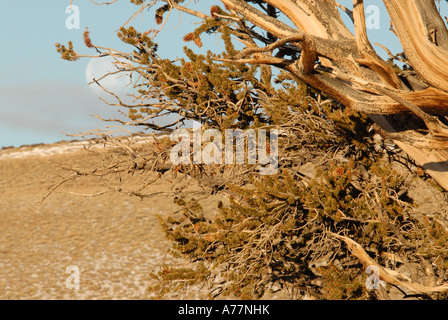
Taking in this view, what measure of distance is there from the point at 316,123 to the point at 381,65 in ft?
6.63

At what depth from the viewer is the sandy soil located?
63.3ft

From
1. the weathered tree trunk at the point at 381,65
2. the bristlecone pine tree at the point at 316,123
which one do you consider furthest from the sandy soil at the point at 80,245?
the weathered tree trunk at the point at 381,65

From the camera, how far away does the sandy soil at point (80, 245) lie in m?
19.3

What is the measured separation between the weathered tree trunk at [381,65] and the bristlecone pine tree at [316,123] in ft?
0.05

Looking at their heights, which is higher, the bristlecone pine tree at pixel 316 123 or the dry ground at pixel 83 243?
the bristlecone pine tree at pixel 316 123

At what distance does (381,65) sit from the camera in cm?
564

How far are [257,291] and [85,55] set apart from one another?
15.9ft

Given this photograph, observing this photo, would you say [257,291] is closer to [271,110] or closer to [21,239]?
[271,110]

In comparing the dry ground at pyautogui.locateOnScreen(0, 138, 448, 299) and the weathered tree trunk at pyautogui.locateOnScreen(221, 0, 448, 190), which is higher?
the weathered tree trunk at pyautogui.locateOnScreen(221, 0, 448, 190)

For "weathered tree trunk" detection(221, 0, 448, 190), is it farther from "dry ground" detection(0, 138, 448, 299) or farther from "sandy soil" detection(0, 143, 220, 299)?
"sandy soil" detection(0, 143, 220, 299)

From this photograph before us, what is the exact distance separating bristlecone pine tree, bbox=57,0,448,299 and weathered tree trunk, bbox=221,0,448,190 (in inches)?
0.6

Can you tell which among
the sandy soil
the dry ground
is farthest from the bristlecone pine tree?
the sandy soil

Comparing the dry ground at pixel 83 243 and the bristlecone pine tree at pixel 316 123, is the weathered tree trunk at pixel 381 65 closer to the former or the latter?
the bristlecone pine tree at pixel 316 123
